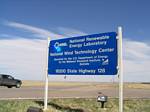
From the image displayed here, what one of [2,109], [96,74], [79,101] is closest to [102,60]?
[96,74]

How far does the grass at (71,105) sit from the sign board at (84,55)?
5.87ft

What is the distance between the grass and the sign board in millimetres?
1790

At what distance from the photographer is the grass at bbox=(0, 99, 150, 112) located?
1622 cm

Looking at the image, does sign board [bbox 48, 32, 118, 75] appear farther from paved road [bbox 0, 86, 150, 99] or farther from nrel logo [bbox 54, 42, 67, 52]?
paved road [bbox 0, 86, 150, 99]

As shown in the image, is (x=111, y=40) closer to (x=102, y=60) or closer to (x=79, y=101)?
(x=102, y=60)

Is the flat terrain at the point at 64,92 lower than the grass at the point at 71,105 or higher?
higher

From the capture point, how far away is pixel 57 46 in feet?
52.5

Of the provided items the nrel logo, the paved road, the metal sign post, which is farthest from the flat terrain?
the nrel logo

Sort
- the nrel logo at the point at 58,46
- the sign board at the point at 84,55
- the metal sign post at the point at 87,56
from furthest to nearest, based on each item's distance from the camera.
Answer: the nrel logo at the point at 58,46 → the sign board at the point at 84,55 → the metal sign post at the point at 87,56

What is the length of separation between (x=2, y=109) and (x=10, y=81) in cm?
3093

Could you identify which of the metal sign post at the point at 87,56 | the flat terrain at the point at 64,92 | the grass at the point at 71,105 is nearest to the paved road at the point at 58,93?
the flat terrain at the point at 64,92

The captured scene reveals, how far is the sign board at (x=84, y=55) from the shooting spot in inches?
514

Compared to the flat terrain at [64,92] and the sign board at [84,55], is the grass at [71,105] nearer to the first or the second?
the sign board at [84,55]

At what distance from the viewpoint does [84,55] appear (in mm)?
14289
